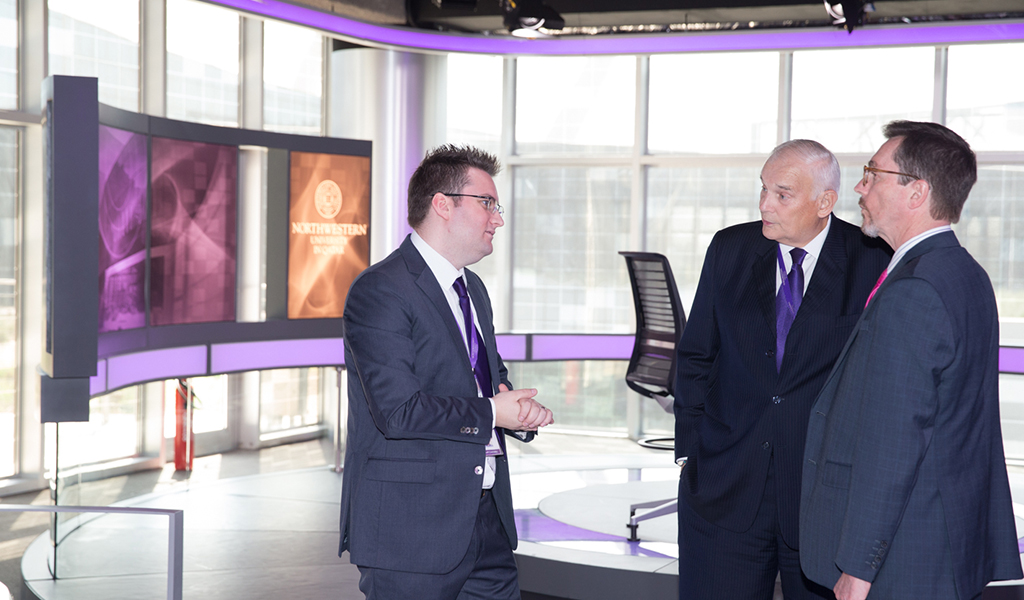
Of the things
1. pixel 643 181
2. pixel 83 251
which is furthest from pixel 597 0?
pixel 83 251

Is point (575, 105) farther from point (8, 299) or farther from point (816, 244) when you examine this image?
point (816, 244)

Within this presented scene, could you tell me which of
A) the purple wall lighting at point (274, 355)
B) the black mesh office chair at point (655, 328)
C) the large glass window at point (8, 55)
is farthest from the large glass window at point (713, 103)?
Result: the large glass window at point (8, 55)

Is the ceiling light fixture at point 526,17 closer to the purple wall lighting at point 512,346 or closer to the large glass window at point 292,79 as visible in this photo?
the large glass window at point 292,79

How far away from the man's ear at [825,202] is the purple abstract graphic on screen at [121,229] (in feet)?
10.9

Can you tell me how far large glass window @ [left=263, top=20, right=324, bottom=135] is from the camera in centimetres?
647

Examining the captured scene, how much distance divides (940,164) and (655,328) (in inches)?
110

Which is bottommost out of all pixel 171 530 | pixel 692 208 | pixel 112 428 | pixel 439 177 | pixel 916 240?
pixel 112 428

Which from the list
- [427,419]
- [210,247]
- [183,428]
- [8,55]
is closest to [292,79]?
[8,55]

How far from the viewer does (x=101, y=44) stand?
5.59 meters

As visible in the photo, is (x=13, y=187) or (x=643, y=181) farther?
(x=643, y=181)

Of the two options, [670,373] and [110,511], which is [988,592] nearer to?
[670,373]

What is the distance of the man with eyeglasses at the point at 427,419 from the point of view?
5.76ft

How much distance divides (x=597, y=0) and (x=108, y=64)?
3.14 m

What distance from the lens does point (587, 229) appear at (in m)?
7.30
